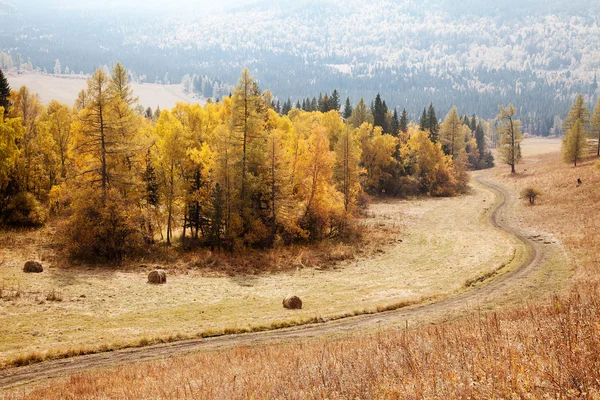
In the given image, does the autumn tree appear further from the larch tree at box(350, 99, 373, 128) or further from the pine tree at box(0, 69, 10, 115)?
the pine tree at box(0, 69, 10, 115)

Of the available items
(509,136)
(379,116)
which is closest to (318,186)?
(379,116)

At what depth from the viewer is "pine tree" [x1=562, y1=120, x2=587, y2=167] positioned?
76.6m

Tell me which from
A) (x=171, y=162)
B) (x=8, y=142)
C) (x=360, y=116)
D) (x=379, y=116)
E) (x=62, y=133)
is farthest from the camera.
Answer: (x=379, y=116)

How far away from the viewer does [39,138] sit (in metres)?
41.4

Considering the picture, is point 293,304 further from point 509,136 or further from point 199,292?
point 509,136

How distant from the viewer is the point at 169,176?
37062mm

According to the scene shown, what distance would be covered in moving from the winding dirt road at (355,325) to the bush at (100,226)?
17089 mm

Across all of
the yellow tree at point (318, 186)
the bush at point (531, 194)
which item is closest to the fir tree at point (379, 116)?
the bush at point (531, 194)

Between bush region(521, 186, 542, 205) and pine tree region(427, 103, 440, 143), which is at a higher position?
pine tree region(427, 103, 440, 143)

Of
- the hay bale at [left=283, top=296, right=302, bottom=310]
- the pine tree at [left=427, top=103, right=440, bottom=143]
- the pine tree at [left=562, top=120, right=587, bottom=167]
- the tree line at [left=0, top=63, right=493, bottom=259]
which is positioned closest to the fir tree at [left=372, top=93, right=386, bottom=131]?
the pine tree at [left=427, top=103, right=440, bottom=143]

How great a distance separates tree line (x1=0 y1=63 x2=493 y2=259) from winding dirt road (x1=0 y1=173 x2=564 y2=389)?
57.5ft

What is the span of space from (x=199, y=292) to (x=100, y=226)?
1175 centimetres

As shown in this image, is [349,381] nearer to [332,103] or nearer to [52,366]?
[52,366]

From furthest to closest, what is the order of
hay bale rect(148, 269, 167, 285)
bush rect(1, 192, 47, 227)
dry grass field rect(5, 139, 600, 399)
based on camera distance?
1. bush rect(1, 192, 47, 227)
2. hay bale rect(148, 269, 167, 285)
3. dry grass field rect(5, 139, 600, 399)
